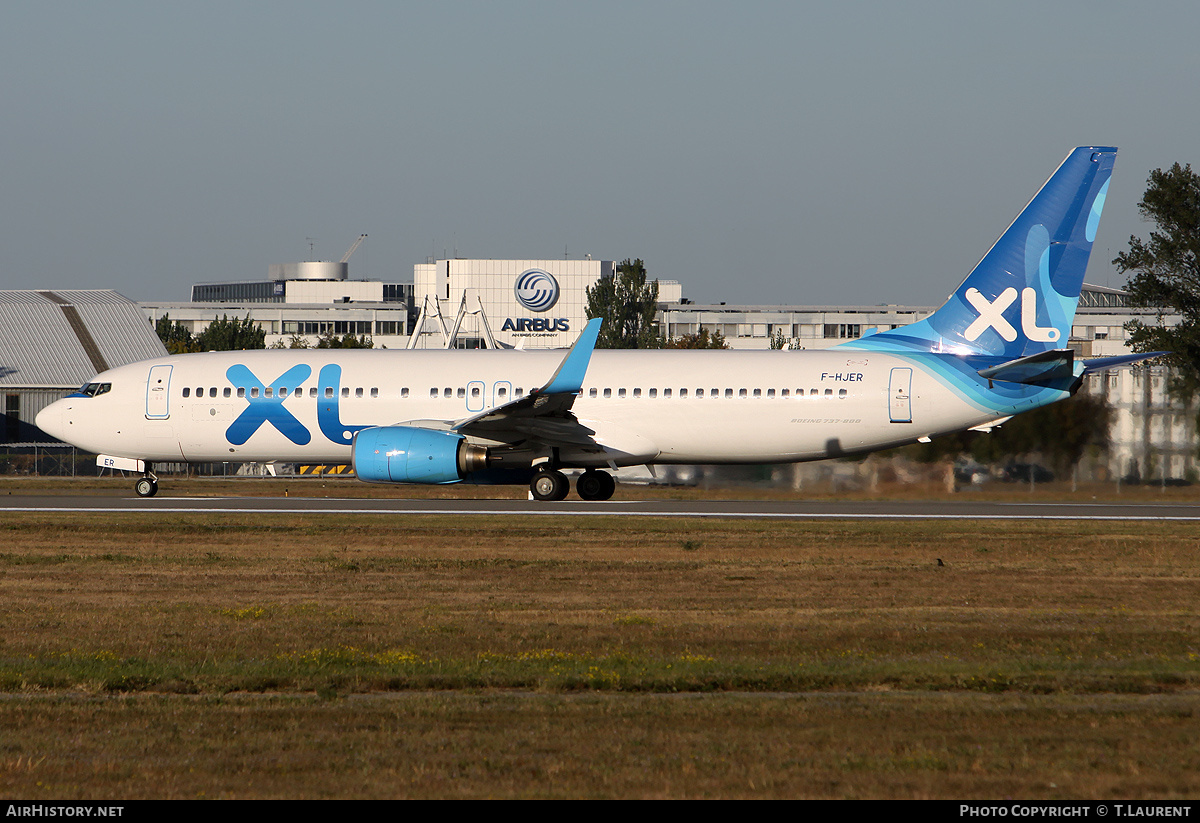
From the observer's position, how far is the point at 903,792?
617cm

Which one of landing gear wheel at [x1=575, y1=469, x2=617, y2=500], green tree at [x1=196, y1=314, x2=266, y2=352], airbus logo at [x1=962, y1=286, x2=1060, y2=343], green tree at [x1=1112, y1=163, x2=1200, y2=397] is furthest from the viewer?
green tree at [x1=196, y1=314, x2=266, y2=352]

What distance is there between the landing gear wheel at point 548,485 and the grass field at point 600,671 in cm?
928

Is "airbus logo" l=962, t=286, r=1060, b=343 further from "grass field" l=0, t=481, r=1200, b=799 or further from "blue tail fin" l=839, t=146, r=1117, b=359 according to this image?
"grass field" l=0, t=481, r=1200, b=799

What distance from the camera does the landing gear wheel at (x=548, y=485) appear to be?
92.3 ft

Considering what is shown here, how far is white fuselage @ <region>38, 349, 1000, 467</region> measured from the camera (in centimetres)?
2703

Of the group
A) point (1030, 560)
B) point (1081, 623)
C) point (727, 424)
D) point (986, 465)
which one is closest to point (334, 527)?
point (727, 424)

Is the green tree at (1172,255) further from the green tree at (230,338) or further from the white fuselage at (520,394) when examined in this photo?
the green tree at (230,338)

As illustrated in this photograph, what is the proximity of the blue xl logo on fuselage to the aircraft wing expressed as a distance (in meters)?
2.83

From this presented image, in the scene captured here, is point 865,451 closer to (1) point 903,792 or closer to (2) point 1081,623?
(2) point 1081,623

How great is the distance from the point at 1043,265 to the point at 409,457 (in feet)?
46.4

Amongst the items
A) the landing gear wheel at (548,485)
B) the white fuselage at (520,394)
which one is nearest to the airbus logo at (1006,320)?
the white fuselage at (520,394)

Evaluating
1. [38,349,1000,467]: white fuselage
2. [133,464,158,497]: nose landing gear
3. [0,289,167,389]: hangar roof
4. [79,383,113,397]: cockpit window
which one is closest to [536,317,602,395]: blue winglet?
[38,349,1000,467]: white fuselage

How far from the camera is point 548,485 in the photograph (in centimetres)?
2812

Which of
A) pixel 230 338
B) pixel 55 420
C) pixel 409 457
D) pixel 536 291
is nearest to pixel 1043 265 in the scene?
pixel 409 457
